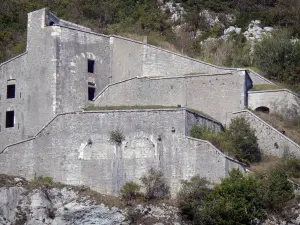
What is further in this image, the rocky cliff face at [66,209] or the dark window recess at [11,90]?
the dark window recess at [11,90]

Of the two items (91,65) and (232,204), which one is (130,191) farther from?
(91,65)

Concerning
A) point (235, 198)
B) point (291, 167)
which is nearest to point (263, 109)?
point (291, 167)

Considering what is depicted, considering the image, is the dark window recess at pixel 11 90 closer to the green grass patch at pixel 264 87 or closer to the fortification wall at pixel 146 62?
the fortification wall at pixel 146 62

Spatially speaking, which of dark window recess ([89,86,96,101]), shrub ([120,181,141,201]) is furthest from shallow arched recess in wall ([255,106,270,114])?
shrub ([120,181,141,201])

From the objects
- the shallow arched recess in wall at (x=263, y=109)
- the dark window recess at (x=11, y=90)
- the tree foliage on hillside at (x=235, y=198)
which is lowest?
the tree foliage on hillside at (x=235, y=198)

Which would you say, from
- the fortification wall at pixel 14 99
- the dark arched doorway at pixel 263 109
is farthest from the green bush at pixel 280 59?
the fortification wall at pixel 14 99

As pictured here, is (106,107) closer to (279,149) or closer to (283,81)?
(279,149)

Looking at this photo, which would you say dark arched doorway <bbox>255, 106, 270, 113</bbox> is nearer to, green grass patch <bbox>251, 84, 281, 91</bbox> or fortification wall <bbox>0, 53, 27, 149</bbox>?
green grass patch <bbox>251, 84, 281, 91</bbox>
